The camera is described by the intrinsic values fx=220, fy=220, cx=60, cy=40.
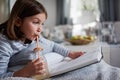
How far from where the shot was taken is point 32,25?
838 mm

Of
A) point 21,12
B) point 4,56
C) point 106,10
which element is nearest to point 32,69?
point 4,56

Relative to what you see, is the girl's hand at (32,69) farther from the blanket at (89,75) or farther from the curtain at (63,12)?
the curtain at (63,12)

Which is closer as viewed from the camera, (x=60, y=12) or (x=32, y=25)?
(x=32, y=25)

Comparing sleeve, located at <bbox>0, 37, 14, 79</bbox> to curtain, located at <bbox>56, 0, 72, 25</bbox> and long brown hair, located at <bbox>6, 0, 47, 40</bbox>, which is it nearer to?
long brown hair, located at <bbox>6, 0, 47, 40</bbox>

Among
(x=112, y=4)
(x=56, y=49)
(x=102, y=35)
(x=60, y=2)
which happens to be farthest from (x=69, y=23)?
(x=56, y=49)

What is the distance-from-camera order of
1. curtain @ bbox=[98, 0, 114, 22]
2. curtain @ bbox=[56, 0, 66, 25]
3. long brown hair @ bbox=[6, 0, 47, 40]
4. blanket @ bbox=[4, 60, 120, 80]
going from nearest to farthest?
blanket @ bbox=[4, 60, 120, 80] → long brown hair @ bbox=[6, 0, 47, 40] → curtain @ bbox=[56, 0, 66, 25] → curtain @ bbox=[98, 0, 114, 22]

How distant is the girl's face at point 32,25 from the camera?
2.75 feet

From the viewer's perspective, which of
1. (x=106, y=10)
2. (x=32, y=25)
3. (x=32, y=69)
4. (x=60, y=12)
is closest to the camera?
(x=32, y=69)

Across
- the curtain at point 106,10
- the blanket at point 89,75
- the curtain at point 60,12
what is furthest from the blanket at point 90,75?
the curtain at point 106,10

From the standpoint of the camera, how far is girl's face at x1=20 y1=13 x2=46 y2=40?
2.75 ft

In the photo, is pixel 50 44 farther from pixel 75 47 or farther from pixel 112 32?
pixel 112 32

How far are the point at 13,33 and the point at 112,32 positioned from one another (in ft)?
4.87

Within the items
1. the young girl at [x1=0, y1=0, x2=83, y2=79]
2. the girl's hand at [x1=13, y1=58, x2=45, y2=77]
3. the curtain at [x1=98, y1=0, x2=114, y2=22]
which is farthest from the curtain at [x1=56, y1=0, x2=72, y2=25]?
the girl's hand at [x1=13, y1=58, x2=45, y2=77]

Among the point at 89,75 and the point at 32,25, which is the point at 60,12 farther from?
the point at 89,75
